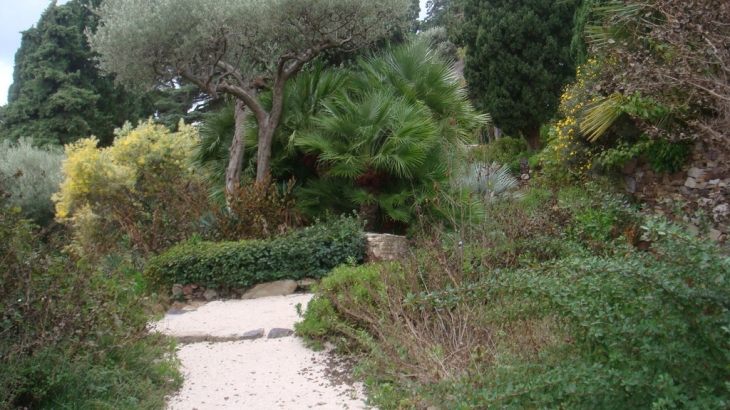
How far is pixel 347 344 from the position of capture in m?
5.10

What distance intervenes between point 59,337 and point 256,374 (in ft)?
5.75

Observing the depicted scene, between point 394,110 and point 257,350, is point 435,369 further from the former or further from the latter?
point 394,110

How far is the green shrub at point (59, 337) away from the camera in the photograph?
3.55 metres

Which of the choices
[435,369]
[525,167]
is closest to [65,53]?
[525,167]

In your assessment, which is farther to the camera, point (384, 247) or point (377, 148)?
point (377, 148)

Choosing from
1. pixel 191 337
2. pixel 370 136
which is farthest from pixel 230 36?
pixel 191 337

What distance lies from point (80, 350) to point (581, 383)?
3.07 metres

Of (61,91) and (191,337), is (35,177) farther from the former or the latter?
(191,337)

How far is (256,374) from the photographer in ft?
16.5

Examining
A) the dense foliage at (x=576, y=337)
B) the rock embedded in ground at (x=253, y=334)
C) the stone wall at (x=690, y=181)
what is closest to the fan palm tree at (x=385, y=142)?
the stone wall at (x=690, y=181)

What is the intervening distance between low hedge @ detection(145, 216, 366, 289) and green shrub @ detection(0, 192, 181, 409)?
12.8 feet

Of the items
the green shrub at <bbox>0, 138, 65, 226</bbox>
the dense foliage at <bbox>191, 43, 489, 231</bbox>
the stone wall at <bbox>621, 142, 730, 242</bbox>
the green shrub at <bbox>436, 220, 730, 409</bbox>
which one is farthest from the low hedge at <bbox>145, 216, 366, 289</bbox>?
the green shrub at <bbox>0, 138, 65, 226</bbox>

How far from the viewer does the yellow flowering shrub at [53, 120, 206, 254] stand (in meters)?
11.6

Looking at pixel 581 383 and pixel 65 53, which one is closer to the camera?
pixel 581 383
